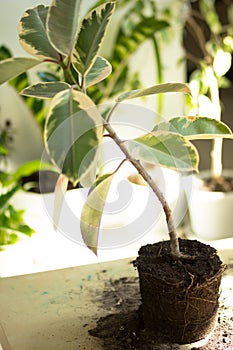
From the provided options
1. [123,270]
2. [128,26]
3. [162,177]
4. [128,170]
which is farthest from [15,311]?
[128,26]

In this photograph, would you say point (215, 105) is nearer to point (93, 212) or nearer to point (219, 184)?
point (219, 184)

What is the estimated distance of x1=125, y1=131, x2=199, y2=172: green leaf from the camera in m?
0.87

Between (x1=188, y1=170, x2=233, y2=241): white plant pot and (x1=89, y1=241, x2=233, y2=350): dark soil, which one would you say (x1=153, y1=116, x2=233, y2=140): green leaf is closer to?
(x1=89, y1=241, x2=233, y2=350): dark soil

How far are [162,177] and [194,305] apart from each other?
45.9 inches

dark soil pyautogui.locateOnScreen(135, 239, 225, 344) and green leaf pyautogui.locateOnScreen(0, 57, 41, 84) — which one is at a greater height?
green leaf pyautogui.locateOnScreen(0, 57, 41, 84)

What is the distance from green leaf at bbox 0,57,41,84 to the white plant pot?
1.43 meters

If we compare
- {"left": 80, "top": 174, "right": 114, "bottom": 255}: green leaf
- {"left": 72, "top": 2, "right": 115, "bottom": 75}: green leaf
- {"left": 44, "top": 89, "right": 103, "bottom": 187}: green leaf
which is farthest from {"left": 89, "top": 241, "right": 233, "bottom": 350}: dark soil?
{"left": 72, "top": 2, "right": 115, "bottom": 75}: green leaf

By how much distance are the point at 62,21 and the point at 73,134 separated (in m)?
0.18

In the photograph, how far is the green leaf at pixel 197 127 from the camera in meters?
0.89

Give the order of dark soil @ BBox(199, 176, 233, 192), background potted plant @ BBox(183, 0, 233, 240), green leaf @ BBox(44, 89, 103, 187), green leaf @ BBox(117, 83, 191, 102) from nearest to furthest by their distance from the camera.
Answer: green leaf @ BBox(44, 89, 103, 187), green leaf @ BBox(117, 83, 191, 102), background potted plant @ BBox(183, 0, 233, 240), dark soil @ BBox(199, 176, 233, 192)

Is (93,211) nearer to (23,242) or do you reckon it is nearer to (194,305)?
(194,305)

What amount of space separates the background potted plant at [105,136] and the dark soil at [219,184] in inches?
50.9

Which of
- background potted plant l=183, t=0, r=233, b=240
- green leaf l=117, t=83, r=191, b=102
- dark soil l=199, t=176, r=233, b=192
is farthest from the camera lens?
dark soil l=199, t=176, r=233, b=192

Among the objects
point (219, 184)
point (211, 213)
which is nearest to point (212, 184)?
point (219, 184)
